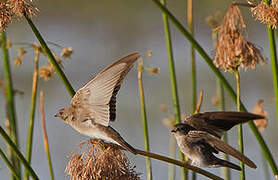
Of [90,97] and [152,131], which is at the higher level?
Result: [152,131]

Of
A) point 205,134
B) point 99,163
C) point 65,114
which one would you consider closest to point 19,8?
point 65,114

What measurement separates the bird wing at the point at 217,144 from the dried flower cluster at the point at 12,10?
0.65 metres

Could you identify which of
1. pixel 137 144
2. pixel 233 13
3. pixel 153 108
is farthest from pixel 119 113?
pixel 233 13

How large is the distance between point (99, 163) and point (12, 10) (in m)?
0.56

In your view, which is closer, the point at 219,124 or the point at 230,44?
the point at 219,124

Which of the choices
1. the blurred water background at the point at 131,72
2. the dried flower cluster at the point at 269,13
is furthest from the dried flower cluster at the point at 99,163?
the blurred water background at the point at 131,72

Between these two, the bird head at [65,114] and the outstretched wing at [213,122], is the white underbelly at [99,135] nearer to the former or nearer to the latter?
the bird head at [65,114]

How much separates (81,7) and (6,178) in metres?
5.33

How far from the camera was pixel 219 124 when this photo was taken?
1.86 m

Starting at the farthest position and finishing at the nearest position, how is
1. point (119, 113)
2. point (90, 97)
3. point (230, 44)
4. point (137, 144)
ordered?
point (119, 113) < point (137, 144) < point (230, 44) < point (90, 97)

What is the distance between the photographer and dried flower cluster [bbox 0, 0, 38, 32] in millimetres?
1869

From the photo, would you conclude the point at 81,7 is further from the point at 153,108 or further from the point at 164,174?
the point at 164,174

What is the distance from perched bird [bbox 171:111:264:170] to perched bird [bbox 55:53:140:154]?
223 mm

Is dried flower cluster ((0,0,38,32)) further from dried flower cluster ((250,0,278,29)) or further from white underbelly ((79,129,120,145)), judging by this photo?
dried flower cluster ((250,0,278,29))
